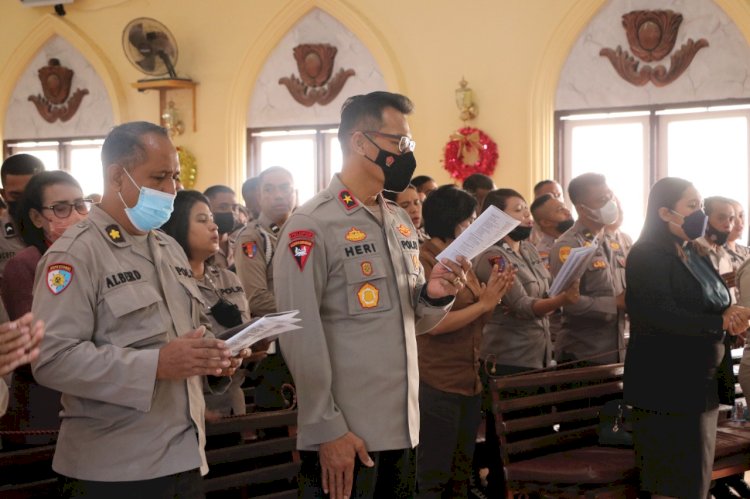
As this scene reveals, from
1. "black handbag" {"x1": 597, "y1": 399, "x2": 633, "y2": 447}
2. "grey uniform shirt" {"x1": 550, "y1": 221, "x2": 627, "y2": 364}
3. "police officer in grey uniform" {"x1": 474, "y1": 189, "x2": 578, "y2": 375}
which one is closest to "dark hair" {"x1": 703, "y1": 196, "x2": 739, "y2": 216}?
"grey uniform shirt" {"x1": 550, "y1": 221, "x2": 627, "y2": 364}

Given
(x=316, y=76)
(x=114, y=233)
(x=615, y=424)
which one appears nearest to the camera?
(x=114, y=233)

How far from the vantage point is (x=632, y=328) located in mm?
3471

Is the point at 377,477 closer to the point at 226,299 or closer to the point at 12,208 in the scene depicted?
the point at 226,299

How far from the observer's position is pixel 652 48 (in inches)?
331

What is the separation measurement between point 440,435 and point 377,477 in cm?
119

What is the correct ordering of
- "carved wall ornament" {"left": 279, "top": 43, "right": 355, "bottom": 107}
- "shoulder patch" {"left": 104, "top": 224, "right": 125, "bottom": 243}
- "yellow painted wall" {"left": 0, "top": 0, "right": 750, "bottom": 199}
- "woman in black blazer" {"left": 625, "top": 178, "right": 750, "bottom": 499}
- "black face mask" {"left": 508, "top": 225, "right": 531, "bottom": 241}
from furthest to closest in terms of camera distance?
"carved wall ornament" {"left": 279, "top": 43, "right": 355, "bottom": 107} → "yellow painted wall" {"left": 0, "top": 0, "right": 750, "bottom": 199} → "black face mask" {"left": 508, "top": 225, "right": 531, "bottom": 241} → "woman in black blazer" {"left": 625, "top": 178, "right": 750, "bottom": 499} → "shoulder patch" {"left": 104, "top": 224, "right": 125, "bottom": 243}

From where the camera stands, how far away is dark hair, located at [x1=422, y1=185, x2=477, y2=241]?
3730 millimetres

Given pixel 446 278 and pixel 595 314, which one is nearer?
pixel 446 278

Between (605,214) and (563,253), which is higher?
(605,214)

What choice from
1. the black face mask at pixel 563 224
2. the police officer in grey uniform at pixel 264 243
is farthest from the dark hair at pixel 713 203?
the police officer in grey uniform at pixel 264 243

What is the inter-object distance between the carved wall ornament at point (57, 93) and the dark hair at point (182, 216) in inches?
331

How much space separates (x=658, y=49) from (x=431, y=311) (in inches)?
261

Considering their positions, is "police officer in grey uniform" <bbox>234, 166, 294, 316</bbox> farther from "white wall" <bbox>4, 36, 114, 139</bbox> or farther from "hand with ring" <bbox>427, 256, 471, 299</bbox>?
"white wall" <bbox>4, 36, 114, 139</bbox>

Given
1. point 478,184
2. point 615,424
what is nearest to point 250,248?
point 615,424
